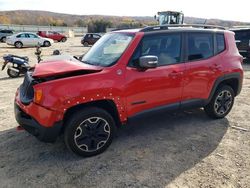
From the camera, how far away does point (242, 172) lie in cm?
369

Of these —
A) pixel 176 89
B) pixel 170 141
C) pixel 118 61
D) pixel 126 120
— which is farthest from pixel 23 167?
pixel 176 89

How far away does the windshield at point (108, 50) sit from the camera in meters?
4.26

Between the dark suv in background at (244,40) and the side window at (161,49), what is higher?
the side window at (161,49)

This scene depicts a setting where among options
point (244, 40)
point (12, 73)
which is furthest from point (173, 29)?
point (244, 40)

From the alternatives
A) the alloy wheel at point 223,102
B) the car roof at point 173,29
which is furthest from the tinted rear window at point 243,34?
the alloy wheel at point 223,102

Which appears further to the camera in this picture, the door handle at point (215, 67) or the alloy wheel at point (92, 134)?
the door handle at point (215, 67)

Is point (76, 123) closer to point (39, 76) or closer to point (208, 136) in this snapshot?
point (39, 76)

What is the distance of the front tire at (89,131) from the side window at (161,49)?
92cm

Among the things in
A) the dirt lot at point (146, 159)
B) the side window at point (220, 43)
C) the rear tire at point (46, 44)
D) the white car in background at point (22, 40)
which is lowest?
the rear tire at point (46, 44)

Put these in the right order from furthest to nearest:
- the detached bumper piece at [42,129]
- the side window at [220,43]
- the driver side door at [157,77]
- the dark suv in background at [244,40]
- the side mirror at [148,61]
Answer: the dark suv in background at [244,40]
the side window at [220,43]
the driver side door at [157,77]
the side mirror at [148,61]
the detached bumper piece at [42,129]

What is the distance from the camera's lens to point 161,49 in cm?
454

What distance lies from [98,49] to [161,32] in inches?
43.8

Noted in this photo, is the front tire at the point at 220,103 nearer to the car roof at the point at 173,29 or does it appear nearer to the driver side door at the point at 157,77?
the driver side door at the point at 157,77

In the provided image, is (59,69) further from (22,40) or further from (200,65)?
(22,40)
